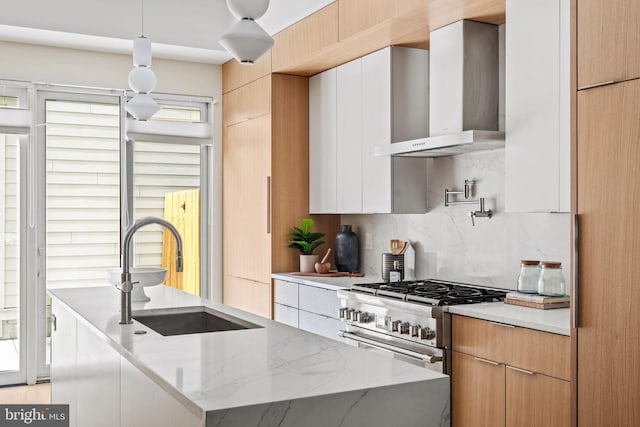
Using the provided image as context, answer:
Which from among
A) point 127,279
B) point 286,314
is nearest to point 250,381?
point 127,279

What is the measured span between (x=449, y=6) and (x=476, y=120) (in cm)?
60

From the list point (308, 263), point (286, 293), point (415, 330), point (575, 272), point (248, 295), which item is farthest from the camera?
point (248, 295)

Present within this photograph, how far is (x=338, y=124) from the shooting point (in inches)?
182

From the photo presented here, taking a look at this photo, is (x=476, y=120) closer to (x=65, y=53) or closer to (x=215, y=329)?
Result: (x=215, y=329)

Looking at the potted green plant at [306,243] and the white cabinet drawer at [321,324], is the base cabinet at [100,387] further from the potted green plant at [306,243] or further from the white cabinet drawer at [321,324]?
the potted green plant at [306,243]

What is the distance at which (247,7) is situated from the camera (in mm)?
2396

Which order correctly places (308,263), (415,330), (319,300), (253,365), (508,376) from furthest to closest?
(308,263), (319,300), (415,330), (508,376), (253,365)

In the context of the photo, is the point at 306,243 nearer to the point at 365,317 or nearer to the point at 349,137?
the point at 349,137

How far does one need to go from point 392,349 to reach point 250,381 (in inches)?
73.6

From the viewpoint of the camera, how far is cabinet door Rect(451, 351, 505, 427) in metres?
2.88

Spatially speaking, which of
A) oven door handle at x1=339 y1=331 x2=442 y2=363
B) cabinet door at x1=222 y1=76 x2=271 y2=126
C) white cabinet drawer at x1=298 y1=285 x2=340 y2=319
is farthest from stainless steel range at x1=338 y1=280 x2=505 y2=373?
cabinet door at x1=222 y1=76 x2=271 y2=126

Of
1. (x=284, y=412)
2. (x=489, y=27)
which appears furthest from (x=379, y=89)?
(x=284, y=412)

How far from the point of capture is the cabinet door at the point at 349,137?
441 centimetres

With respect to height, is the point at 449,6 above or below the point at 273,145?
above
